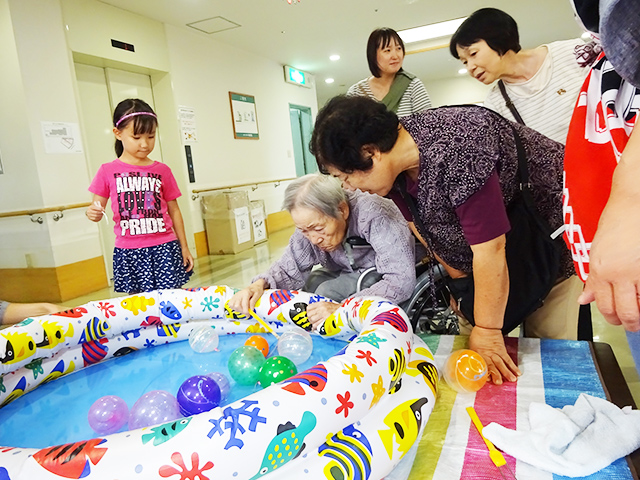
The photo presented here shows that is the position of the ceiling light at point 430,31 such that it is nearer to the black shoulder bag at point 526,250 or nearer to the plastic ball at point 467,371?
the black shoulder bag at point 526,250

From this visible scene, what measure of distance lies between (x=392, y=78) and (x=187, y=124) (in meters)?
3.71

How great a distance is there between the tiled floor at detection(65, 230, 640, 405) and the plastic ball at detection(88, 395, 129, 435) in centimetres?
176

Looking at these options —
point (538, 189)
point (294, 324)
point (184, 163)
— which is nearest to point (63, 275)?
point (184, 163)

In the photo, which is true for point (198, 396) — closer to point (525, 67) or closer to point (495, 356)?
point (495, 356)

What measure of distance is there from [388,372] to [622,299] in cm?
62

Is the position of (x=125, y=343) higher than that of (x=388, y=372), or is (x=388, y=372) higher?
(x=388, y=372)

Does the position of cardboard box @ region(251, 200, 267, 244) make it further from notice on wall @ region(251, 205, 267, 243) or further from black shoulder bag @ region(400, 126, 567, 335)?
black shoulder bag @ region(400, 126, 567, 335)

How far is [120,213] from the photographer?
2.30 m

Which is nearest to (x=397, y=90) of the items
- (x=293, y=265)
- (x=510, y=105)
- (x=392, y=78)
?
(x=392, y=78)

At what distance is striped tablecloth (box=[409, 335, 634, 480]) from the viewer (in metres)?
0.95

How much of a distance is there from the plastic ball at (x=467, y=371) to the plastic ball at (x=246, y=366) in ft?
1.93

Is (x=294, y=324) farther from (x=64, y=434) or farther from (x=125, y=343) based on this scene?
(x=64, y=434)

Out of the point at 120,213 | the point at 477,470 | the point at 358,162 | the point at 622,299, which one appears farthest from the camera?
the point at 120,213

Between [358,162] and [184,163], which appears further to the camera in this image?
[184,163]
